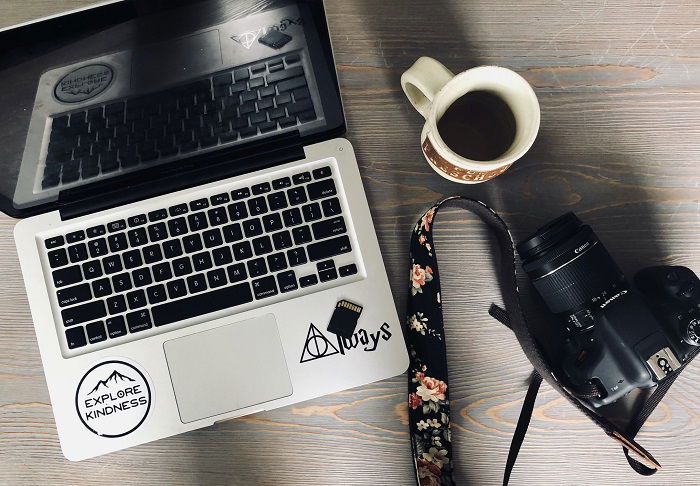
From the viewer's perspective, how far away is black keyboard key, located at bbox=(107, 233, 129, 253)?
552mm

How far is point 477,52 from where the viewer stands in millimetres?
595

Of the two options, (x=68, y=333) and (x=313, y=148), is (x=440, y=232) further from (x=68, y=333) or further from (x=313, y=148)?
(x=68, y=333)

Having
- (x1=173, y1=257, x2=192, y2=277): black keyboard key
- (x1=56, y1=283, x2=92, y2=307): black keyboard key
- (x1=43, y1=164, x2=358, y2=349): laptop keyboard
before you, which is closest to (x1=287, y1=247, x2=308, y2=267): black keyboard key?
(x1=43, y1=164, x2=358, y2=349): laptop keyboard

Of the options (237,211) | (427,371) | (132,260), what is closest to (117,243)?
(132,260)

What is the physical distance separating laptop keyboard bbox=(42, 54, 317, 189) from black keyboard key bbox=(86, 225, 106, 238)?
54 mm

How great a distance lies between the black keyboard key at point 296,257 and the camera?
0.55 meters

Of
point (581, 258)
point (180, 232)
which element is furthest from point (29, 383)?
point (581, 258)

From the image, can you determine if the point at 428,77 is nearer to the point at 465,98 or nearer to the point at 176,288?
the point at 465,98

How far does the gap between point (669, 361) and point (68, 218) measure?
612 mm

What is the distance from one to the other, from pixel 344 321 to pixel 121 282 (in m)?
0.23

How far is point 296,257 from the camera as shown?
0.55 m

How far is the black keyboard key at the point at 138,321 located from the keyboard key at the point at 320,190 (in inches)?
8.2

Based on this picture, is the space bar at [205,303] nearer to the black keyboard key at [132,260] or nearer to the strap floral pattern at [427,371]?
the black keyboard key at [132,260]

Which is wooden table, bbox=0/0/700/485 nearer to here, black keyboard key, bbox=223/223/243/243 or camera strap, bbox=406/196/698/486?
camera strap, bbox=406/196/698/486
